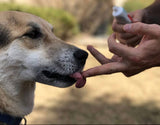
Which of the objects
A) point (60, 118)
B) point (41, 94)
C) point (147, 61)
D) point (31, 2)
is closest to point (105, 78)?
point (41, 94)

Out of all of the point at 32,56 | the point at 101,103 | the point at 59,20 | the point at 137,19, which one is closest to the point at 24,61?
the point at 32,56

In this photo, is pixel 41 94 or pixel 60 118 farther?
pixel 41 94

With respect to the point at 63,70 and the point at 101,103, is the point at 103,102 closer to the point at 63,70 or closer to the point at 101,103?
the point at 101,103

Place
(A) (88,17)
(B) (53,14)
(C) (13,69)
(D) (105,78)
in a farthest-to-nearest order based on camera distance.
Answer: (A) (88,17)
(B) (53,14)
(D) (105,78)
(C) (13,69)

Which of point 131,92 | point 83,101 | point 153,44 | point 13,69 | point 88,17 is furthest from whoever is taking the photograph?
point 88,17

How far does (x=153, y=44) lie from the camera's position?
1682mm

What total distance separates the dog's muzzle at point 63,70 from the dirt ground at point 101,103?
189cm

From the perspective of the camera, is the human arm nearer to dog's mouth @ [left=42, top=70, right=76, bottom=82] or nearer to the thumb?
the thumb

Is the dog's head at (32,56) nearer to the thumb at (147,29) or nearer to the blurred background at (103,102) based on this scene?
the thumb at (147,29)

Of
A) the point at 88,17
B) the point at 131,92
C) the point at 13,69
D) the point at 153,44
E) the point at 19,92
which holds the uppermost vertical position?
the point at 153,44

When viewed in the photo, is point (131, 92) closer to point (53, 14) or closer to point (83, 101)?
point (83, 101)

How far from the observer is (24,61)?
7.24 ft

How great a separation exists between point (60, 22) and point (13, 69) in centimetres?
782

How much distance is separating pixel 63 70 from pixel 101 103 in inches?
103
